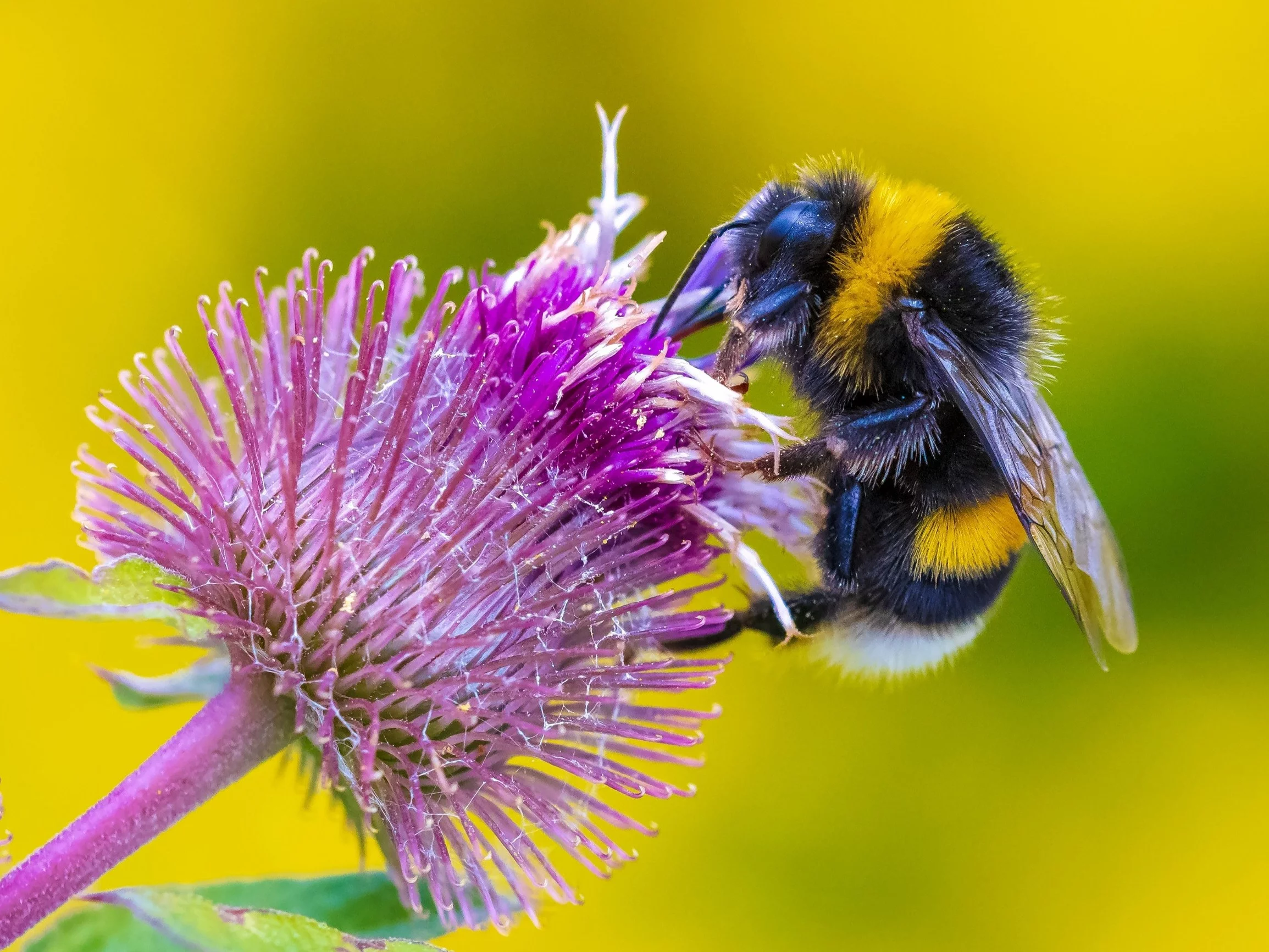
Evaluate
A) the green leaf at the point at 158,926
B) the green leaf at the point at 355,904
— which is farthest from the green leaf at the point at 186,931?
the green leaf at the point at 355,904

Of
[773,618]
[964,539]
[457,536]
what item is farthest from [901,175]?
[457,536]

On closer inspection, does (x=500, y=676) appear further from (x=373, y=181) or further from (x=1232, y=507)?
(x=1232, y=507)

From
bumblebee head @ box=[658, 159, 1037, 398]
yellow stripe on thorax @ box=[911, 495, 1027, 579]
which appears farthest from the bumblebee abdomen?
bumblebee head @ box=[658, 159, 1037, 398]

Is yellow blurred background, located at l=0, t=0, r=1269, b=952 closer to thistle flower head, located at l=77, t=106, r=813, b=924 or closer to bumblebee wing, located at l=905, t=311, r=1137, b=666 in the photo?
bumblebee wing, located at l=905, t=311, r=1137, b=666

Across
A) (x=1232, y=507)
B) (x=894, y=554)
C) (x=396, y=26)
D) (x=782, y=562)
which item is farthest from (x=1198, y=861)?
(x=396, y=26)

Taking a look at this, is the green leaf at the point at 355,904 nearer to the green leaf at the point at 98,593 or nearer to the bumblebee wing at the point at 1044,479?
the green leaf at the point at 98,593

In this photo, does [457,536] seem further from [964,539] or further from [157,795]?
[964,539]
